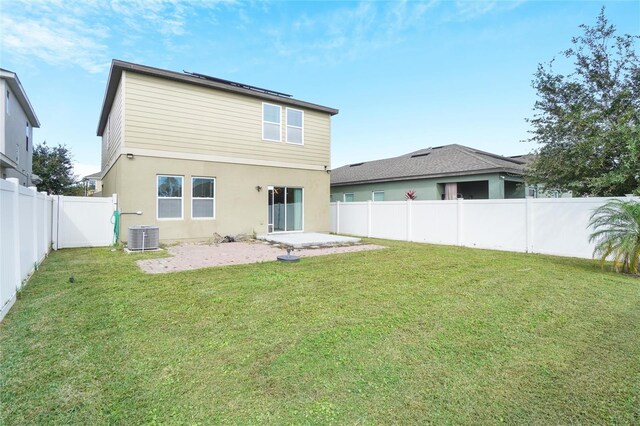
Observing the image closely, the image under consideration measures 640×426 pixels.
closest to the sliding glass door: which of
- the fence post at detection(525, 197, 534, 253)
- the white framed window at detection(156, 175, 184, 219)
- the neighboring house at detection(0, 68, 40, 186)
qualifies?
the white framed window at detection(156, 175, 184, 219)

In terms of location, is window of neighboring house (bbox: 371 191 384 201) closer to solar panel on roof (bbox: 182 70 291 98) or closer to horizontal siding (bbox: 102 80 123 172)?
solar panel on roof (bbox: 182 70 291 98)

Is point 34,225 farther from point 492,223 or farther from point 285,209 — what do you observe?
point 492,223

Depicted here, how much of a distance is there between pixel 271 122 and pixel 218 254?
21.2 ft

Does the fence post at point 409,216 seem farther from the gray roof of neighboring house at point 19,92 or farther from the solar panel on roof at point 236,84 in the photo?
the gray roof of neighboring house at point 19,92

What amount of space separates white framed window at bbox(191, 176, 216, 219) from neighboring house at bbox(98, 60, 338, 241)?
3 cm

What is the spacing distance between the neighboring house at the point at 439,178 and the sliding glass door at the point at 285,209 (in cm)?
682

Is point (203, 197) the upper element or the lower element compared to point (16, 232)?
upper

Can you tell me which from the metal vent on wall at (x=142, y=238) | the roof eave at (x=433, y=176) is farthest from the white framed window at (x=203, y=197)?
the roof eave at (x=433, y=176)

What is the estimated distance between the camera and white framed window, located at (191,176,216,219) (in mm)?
11156

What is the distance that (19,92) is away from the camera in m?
14.1

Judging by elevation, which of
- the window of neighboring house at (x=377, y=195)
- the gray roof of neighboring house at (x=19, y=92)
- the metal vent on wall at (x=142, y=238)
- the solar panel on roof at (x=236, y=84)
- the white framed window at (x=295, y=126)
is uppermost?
the gray roof of neighboring house at (x=19, y=92)

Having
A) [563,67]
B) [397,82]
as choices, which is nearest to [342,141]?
[397,82]

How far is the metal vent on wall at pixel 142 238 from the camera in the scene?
8867 mm

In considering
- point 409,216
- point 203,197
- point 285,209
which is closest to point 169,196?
point 203,197
